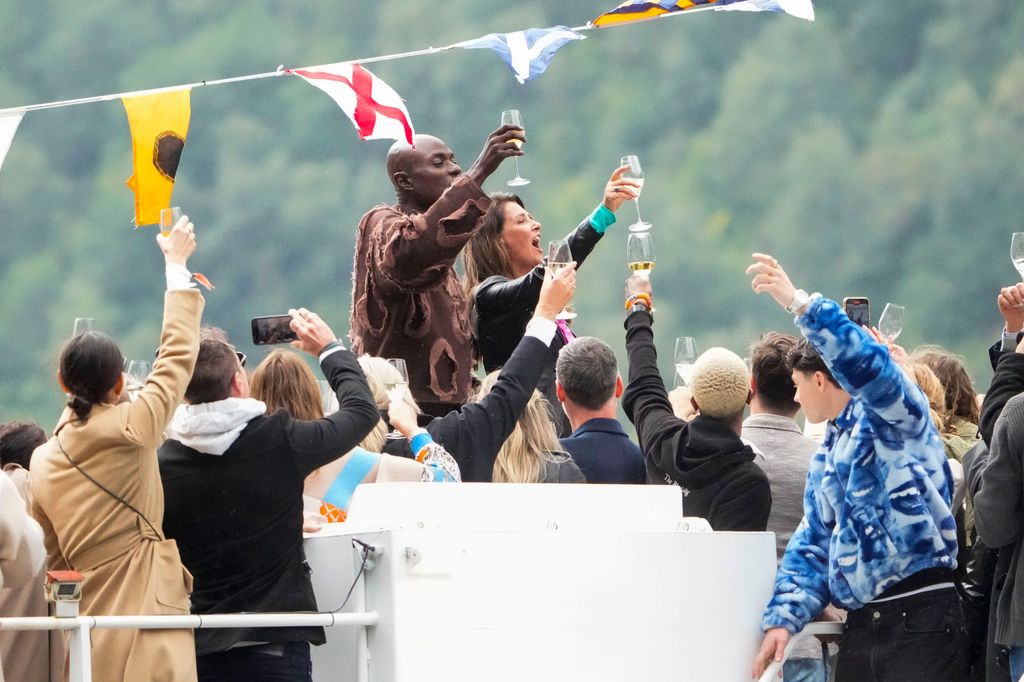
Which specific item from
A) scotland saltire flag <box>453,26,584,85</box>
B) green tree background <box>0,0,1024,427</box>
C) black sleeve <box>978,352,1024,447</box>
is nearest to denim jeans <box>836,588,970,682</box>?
black sleeve <box>978,352,1024,447</box>

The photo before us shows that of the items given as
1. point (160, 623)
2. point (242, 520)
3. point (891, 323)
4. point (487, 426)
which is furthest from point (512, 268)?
point (160, 623)

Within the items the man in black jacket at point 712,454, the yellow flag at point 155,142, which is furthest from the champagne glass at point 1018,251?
the yellow flag at point 155,142

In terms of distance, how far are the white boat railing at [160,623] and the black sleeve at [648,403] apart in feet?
3.52

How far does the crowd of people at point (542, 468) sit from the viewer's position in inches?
126

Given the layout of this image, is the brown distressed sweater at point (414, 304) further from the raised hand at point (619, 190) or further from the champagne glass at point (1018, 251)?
the champagne glass at point (1018, 251)

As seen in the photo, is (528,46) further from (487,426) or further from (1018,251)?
(487,426)

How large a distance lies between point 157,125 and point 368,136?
67 centimetres

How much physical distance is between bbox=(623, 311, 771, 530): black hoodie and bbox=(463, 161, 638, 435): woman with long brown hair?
0.72 m

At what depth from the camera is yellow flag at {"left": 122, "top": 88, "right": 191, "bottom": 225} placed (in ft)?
15.7

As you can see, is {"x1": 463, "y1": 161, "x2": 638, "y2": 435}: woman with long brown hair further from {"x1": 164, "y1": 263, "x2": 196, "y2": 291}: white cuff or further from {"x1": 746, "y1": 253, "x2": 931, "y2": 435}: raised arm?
{"x1": 164, "y1": 263, "x2": 196, "y2": 291}: white cuff

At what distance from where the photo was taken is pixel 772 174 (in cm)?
1958

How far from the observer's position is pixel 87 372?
3.21 m

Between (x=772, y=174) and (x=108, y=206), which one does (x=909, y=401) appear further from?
(x=108, y=206)

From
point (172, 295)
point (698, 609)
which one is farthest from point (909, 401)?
point (172, 295)
